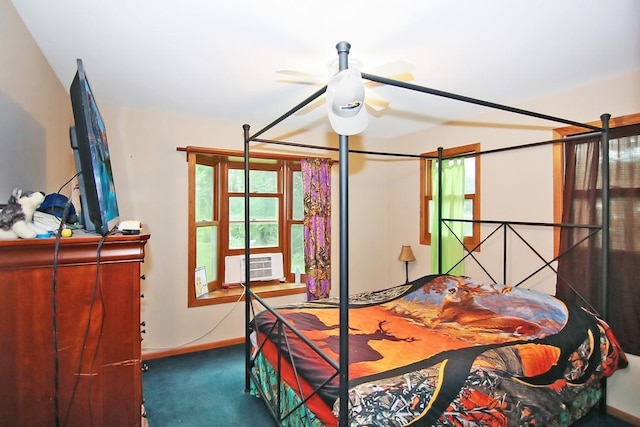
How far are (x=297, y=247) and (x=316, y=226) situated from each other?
44 centimetres

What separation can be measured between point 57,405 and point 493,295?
262 cm

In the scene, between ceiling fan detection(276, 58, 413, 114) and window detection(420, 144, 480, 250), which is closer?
ceiling fan detection(276, 58, 413, 114)

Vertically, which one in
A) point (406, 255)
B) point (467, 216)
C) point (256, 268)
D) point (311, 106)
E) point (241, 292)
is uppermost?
point (311, 106)

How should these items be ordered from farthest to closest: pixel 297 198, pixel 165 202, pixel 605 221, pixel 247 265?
pixel 297 198 → pixel 165 202 → pixel 247 265 → pixel 605 221

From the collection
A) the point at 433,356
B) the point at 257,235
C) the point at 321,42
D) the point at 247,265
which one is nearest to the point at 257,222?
the point at 257,235

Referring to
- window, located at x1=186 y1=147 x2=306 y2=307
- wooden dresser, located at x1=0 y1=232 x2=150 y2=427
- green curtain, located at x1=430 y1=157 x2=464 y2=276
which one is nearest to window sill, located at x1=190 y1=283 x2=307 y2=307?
window, located at x1=186 y1=147 x2=306 y2=307

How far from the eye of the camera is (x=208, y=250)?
3.57 m

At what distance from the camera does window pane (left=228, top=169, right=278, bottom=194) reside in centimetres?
366

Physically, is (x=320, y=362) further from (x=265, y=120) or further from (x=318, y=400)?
(x=265, y=120)

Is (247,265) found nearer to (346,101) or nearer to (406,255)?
(346,101)

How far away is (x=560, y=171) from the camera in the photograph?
262 centimetres

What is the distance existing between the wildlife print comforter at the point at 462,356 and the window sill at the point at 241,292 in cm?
112

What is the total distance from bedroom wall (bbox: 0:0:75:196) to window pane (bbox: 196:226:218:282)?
4.48ft

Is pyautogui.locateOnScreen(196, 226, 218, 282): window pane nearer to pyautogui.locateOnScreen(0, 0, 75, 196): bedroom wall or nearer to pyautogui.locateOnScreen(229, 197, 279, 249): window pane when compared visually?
pyautogui.locateOnScreen(229, 197, 279, 249): window pane
